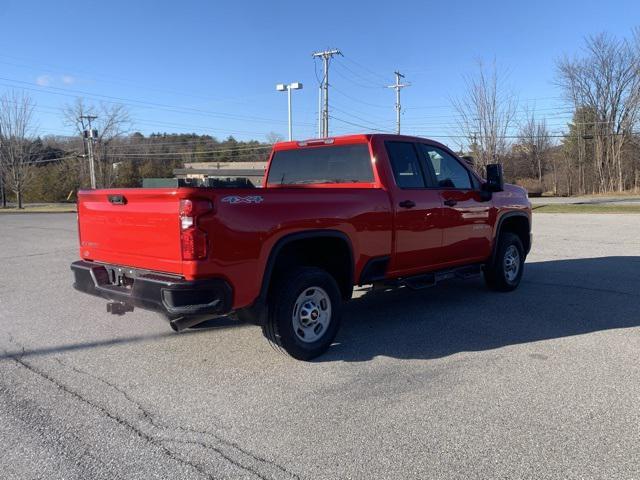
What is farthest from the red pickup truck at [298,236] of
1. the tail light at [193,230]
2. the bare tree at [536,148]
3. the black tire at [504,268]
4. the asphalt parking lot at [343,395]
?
the bare tree at [536,148]

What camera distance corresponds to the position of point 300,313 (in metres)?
4.65

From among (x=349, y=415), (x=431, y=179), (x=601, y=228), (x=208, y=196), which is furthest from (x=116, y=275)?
(x=601, y=228)

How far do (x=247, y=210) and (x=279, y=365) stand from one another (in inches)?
58.4

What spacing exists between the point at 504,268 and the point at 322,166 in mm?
3200

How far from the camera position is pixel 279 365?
4.59m

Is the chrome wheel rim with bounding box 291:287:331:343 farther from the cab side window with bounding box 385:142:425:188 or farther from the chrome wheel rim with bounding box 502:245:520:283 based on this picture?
the chrome wheel rim with bounding box 502:245:520:283

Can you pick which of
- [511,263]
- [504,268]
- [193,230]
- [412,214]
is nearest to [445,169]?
[412,214]

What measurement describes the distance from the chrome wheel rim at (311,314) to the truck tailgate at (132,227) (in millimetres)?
1218

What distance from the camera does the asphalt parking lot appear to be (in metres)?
2.99

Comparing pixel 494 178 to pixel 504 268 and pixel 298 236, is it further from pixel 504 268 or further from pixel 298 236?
pixel 298 236

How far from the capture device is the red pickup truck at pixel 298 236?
3871mm

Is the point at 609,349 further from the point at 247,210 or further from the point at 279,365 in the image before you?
the point at 247,210

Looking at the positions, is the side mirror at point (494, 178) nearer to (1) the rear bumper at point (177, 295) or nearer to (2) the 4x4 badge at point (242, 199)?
(2) the 4x4 badge at point (242, 199)

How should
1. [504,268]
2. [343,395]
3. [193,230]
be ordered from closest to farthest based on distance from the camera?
[193,230], [343,395], [504,268]
